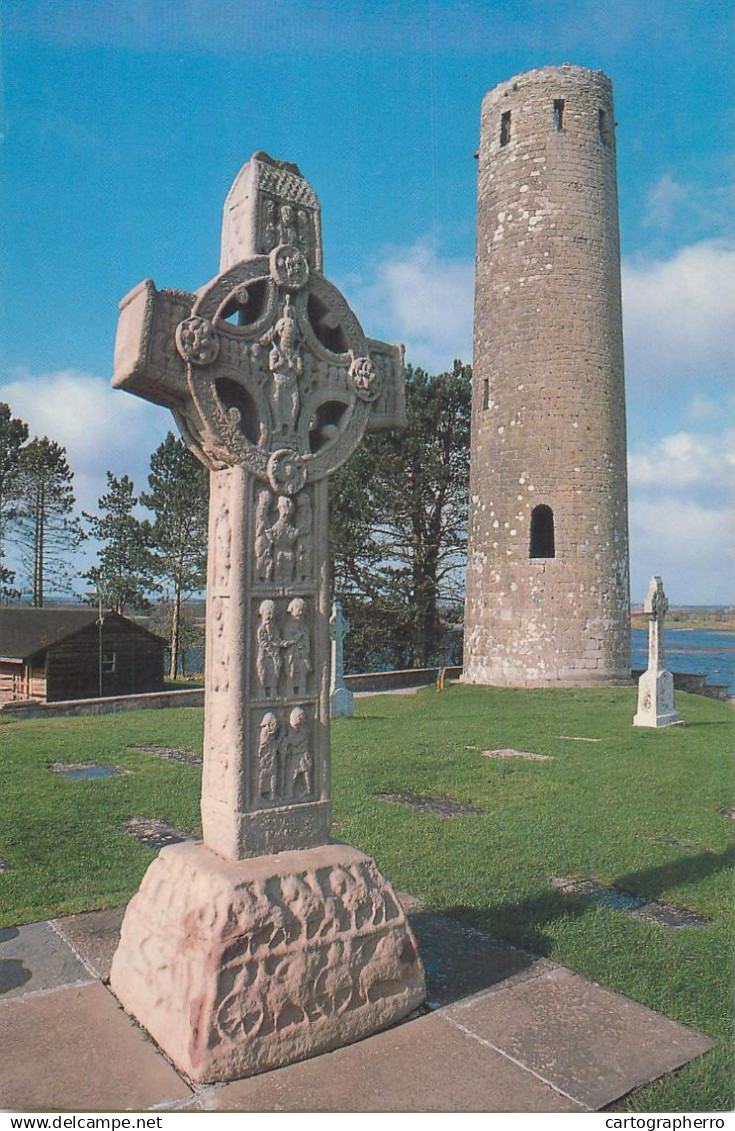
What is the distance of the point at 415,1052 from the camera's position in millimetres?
3365

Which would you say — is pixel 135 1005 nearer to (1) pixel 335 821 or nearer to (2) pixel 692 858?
(1) pixel 335 821

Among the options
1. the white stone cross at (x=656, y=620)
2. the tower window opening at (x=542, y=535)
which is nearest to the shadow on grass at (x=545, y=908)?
the white stone cross at (x=656, y=620)

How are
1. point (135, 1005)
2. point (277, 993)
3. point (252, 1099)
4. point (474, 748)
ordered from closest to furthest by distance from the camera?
point (252, 1099) < point (277, 993) < point (135, 1005) < point (474, 748)

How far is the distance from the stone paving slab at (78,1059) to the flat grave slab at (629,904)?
9.96ft

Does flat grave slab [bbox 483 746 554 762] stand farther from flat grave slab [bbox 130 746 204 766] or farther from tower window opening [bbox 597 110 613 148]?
tower window opening [bbox 597 110 613 148]

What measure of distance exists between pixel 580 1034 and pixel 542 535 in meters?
Result: 19.4

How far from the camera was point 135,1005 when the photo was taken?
141 inches

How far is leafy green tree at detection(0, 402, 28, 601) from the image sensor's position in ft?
102

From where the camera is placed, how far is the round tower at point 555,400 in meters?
20.9

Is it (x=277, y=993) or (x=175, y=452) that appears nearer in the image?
(x=277, y=993)

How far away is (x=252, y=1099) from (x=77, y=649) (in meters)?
19.4

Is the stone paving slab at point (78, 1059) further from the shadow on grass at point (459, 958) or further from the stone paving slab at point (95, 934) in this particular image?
the shadow on grass at point (459, 958)

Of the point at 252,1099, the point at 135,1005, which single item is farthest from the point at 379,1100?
the point at 135,1005

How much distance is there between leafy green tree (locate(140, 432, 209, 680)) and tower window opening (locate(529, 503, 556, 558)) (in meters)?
15.6
